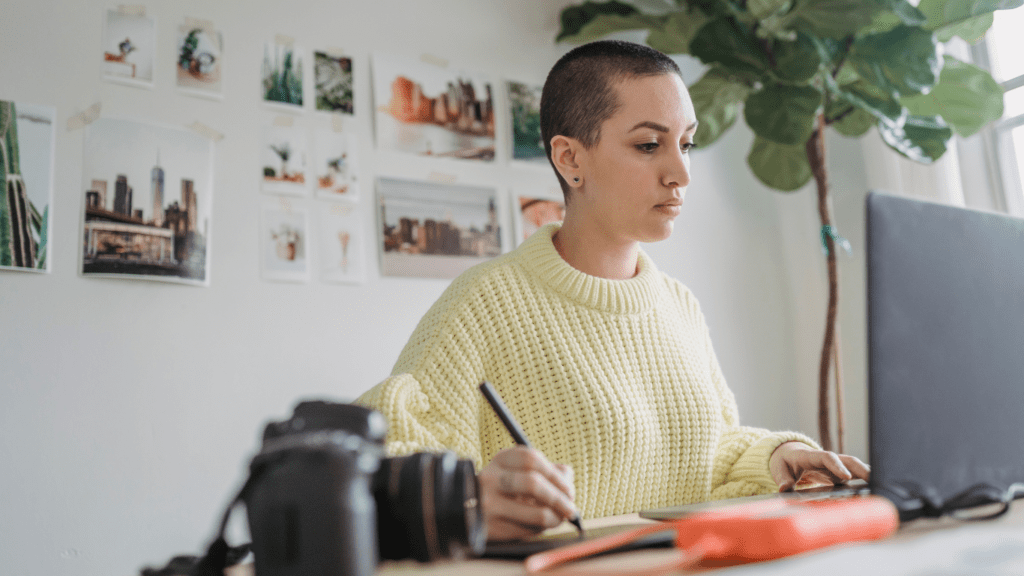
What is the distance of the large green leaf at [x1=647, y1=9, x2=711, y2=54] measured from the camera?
177 cm

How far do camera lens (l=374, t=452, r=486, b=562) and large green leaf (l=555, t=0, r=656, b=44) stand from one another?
171 cm

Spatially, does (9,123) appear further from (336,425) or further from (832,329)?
(832,329)

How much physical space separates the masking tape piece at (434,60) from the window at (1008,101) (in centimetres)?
153

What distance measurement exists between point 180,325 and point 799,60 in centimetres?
153

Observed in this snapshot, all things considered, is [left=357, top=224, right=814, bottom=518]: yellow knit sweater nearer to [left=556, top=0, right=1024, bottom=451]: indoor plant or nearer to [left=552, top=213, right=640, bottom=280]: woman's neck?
[left=552, top=213, right=640, bottom=280]: woman's neck

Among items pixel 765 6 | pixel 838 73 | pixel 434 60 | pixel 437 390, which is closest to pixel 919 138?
pixel 838 73

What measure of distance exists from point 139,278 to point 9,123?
1.34ft

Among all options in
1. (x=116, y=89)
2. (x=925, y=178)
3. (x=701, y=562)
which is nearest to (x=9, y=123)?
(x=116, y=89)

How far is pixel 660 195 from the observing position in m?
0.94

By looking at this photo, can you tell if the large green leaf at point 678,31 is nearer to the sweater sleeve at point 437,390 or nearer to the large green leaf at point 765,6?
the large green leaf at point 765,6

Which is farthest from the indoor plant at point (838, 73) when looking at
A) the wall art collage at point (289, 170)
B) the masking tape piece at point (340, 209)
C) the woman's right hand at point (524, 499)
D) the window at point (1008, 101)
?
the woman's right hand at point (524, 499)

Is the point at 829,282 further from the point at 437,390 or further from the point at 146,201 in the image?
the point at 146,201

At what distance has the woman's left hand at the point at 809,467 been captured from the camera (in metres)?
0.77

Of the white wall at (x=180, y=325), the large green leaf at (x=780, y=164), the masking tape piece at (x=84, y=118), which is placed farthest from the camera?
the large green leaf at (x=780, y=164)
